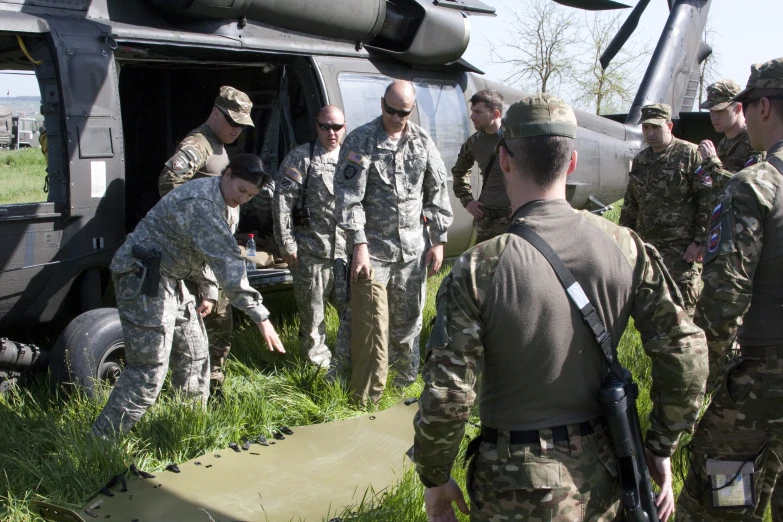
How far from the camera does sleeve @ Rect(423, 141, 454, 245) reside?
15.7 ft

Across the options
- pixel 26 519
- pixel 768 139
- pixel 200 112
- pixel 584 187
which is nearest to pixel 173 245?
pixel 26 519

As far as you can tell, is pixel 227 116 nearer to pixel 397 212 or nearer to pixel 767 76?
pixel 397 212

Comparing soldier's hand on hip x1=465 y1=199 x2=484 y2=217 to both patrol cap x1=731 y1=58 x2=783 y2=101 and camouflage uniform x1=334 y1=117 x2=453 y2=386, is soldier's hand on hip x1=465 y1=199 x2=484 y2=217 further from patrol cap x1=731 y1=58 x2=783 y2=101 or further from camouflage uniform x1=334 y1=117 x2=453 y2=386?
patrol cap x1=731 y1=58 x2=783 y2=101

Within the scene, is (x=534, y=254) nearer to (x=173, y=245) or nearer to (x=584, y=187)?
(x=173, y=245)

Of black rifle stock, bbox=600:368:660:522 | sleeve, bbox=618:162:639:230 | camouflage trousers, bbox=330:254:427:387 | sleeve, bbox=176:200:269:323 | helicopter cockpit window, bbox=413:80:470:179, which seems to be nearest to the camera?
black rifle stock, bbox=600:368:660:522

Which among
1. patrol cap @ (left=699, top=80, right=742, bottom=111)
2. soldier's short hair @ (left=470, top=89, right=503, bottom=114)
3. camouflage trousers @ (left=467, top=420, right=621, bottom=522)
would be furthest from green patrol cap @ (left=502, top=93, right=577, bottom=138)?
patrol cap @ (left=699, top=80, right=742, bottom=111)

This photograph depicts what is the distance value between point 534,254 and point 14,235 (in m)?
3.21

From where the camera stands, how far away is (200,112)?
266 inches

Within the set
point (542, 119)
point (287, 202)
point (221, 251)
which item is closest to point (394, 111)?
point (287, 202)

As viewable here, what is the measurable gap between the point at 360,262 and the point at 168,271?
3.67 ft

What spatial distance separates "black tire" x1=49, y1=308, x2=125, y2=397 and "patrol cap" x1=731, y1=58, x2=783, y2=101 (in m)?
3.35

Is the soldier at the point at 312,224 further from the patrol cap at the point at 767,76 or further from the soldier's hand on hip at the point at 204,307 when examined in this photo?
the patrol cap at the point at 767,76

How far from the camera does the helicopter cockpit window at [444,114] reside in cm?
630

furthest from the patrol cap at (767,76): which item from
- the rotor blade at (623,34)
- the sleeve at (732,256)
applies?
the rotor blade at (623,34)
